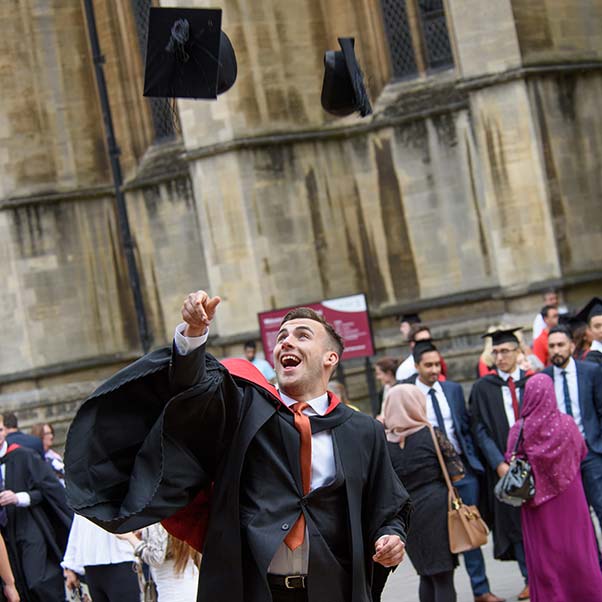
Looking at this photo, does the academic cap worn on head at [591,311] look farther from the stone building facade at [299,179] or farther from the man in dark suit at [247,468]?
the man in dark suit at [247,468]

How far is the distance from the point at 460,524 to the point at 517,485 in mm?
435

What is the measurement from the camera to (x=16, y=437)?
39.9 feet

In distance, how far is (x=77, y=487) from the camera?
4852 millimetres

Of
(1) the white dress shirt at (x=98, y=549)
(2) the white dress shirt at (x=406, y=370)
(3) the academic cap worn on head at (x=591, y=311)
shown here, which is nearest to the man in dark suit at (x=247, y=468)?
(1) the white dress shirt at (x=98, y=549)

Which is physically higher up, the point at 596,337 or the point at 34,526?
the point at 596,337

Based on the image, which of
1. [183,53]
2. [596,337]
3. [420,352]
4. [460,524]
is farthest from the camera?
[596,337]

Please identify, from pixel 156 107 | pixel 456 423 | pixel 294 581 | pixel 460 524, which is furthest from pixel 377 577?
pixel 156 107

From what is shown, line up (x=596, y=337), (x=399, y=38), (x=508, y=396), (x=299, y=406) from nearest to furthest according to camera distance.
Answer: (x=299, y=406)
(x=508, y=396)
(x=596, y=337)
(x=399, y=38)

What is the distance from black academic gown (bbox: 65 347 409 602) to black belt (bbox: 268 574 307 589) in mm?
46

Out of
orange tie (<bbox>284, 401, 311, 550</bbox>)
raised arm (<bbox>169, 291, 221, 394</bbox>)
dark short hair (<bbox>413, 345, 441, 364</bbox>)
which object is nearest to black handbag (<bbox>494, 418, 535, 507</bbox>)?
dark short hair (<bbox>413, 345, 441, 364</bbox>)

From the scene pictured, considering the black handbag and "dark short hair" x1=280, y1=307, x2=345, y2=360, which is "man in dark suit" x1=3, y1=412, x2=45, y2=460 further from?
"dark short hair" x1=280, y1=307, x2=345, y2=360

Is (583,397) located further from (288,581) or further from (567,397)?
(288,581)

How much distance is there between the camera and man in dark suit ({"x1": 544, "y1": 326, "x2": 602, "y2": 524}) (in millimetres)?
10211

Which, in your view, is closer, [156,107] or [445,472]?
[445,472]
